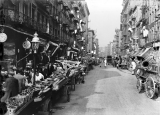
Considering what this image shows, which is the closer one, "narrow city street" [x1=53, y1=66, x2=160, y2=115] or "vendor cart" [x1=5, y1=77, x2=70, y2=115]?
"vendor cart" [x1=5, y1=77, x2=70, y2=115]

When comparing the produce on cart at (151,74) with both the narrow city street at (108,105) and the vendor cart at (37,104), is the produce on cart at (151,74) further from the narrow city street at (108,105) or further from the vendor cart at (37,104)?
the vendor cart at (37,104)

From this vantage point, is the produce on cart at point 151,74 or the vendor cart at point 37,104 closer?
the vendor cart at point 37,104

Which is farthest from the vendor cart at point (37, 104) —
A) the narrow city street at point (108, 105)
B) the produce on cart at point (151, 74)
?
the produce on cart at point (151, 74)

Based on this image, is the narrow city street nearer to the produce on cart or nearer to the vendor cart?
the produce on cart

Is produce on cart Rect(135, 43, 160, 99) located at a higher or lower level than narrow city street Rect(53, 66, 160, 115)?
higher

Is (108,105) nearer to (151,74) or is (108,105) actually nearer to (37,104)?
(151,74)

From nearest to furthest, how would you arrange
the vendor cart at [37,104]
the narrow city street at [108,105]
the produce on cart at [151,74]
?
1. the vendor cart at [37,104]
2. the narrow city street at [108,105]
3. the produce on cart at [151,74]

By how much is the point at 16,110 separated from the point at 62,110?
410cm

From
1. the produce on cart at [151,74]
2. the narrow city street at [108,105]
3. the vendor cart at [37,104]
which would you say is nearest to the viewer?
the vendor cart at [37,104]

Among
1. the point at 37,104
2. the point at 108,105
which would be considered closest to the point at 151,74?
the point at 108,105

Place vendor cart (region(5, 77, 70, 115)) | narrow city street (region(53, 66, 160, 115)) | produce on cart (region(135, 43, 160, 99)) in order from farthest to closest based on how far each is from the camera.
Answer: produce on cart (region(135, 43, 160, 99)) → narrow city street (region(53, 66, 160, 115)) → vendor cart (region(5, 77, 70, 115))

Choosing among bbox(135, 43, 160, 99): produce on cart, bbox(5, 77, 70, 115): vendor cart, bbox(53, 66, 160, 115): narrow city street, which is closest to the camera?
bbox(5, 77, 70, 115): vendor cart

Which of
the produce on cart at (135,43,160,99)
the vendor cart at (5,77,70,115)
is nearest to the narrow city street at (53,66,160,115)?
the produce on cart at (135,43,160,99)

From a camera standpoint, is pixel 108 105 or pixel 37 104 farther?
pixel 108 105
